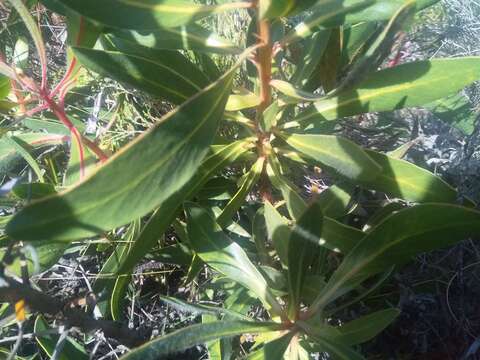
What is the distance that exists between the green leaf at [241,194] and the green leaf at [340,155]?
0.12 metres

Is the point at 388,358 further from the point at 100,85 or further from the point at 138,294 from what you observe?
the point at 100,85

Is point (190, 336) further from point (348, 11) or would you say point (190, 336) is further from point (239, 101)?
point (348, 11)

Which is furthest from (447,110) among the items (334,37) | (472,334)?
(472,334)

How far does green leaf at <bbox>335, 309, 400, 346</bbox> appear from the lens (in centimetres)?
111

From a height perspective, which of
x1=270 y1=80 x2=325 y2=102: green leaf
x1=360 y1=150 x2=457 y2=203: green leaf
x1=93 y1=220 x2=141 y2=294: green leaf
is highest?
x1=270 y1=80 x2=325 y2=102: green leaf

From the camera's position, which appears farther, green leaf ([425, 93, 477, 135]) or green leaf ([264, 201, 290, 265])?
green leaf ([425, 93, 477, 135])

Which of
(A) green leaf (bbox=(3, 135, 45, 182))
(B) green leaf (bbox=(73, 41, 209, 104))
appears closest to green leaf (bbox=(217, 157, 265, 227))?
(B) green leaf (bbox=(73, 41, 209, 104))

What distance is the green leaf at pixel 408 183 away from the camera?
110 cm

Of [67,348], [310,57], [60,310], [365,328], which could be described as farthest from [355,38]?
[67,348]

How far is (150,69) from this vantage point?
3.57ft

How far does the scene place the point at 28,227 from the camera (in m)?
0.70

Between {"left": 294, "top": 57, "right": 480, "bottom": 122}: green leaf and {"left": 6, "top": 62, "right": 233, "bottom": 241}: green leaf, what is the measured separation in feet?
1.12

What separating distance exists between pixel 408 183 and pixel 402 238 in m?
0.12

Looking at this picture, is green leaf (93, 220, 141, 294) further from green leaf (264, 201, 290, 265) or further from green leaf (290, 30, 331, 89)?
green leaf (290, 30, 331, 89)
